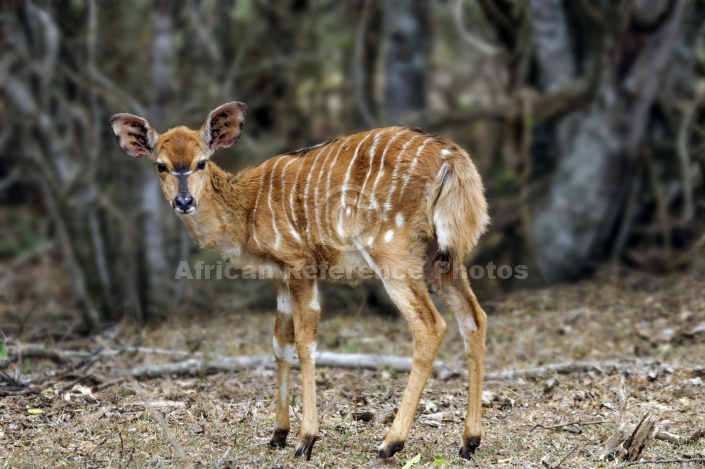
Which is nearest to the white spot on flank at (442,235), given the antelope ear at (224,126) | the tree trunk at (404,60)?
the antelope ear at (224,126)

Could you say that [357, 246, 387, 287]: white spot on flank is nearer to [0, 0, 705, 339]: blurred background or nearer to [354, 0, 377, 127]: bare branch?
[0, 0, 705, 339]: blurred background

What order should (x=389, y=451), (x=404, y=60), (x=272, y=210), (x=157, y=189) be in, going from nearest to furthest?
1. (x=389, y=451)
2. (x=272, y=210)
3. (x=157, y=189)
4. (x=404, y=60)

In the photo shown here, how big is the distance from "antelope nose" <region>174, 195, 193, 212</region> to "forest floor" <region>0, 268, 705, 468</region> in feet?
3.78

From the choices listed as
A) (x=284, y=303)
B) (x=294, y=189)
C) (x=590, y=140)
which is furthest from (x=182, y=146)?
(x=590, y=140)

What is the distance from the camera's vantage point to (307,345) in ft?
18.4

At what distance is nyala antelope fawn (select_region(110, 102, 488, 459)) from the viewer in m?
5.46

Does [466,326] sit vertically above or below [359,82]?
below

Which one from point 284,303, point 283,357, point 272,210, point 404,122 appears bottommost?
point 283,357

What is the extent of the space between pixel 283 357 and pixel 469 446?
3.99ft

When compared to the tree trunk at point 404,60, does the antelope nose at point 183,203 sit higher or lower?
lower

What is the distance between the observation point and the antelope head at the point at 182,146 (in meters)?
5.83

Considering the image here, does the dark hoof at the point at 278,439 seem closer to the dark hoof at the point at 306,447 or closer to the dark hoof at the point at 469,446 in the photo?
the dark hoof at the point at 306,447

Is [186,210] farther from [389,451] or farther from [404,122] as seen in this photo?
[404,122]

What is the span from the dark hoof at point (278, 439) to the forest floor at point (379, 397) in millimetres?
76
